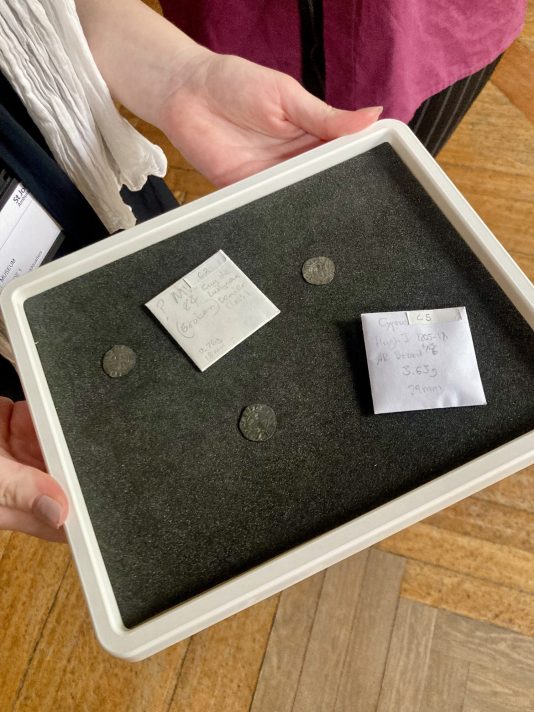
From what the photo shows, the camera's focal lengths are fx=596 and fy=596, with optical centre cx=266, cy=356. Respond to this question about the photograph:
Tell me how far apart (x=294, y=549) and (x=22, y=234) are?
418 mm

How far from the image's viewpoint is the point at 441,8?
60cm

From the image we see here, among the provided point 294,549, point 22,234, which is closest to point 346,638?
point 294,549

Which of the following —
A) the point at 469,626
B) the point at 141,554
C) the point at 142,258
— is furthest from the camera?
the point at 469,626

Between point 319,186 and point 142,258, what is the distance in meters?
0.19

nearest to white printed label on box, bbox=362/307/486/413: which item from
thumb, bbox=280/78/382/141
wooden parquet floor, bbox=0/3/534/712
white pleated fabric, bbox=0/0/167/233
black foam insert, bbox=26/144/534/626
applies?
black foam insert, bbox=26/144/534/626

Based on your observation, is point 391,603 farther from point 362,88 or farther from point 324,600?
point 362,88

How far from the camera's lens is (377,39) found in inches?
23.0

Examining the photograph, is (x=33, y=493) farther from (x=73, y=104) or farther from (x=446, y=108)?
(x=446, y=108)

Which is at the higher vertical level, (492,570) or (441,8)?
(441,8)

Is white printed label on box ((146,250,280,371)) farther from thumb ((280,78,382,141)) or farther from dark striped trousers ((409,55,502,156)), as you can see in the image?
dark striped trousers ((409,55,502,156))

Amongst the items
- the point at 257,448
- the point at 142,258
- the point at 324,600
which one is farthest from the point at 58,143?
the point at 324,600

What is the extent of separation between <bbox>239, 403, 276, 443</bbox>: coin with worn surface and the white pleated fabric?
31 centimetres

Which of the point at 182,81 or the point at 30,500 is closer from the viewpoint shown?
the point at 30,500

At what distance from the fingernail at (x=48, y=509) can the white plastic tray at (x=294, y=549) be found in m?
0.02
